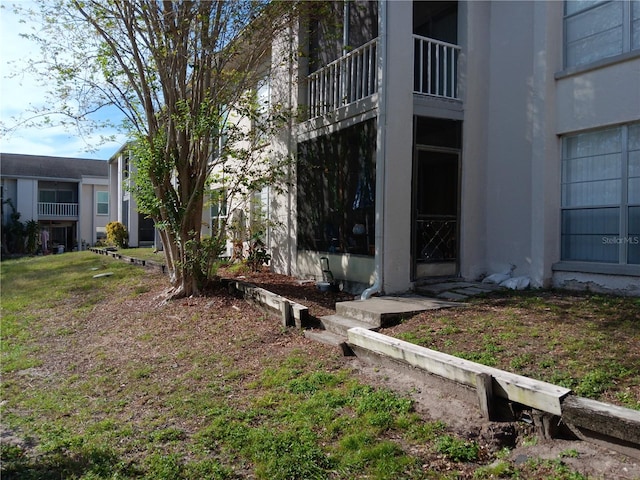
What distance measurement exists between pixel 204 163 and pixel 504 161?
5.54 meters

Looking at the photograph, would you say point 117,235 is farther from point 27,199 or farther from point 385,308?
point 385,308

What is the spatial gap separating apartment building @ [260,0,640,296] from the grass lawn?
1862mm

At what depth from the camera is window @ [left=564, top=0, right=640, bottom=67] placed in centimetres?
708

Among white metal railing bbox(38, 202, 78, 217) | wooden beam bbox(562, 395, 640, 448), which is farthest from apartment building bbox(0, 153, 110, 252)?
wooden beam bbox(562, 395, 640, 448)

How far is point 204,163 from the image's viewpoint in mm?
9180

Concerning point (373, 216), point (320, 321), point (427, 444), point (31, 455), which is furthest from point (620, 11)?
point (31, 455)

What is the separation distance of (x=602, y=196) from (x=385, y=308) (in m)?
3.87

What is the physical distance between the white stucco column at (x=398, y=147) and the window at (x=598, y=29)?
2607 mm

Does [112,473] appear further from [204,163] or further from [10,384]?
[204,163]

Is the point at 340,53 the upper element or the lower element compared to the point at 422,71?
upper

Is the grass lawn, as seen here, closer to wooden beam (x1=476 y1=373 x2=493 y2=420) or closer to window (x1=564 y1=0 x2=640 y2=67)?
Result: wooden beam (x1=476 y1=373 x2=493 y2=420)

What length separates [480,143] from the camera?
8.97 meters

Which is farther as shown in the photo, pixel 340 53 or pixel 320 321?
pixel 340 53

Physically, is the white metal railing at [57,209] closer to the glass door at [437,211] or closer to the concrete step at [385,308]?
the glass door at [437,211]
